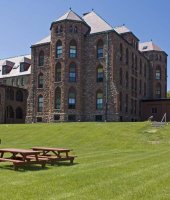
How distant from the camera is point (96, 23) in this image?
55875 mm

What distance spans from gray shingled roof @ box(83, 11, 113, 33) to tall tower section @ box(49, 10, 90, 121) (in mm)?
2042

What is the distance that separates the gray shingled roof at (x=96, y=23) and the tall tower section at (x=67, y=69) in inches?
80.4

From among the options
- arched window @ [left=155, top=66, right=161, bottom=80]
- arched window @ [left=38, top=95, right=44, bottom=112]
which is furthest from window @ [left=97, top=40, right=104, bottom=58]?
arched window @ [left=155, top=66, right=161, bottom=80]

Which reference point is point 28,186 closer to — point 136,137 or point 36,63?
point 136,137

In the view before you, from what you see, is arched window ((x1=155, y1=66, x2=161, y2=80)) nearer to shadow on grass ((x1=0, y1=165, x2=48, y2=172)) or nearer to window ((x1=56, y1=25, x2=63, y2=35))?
window ((x1=56, y1=25, x2=63, y2=35))

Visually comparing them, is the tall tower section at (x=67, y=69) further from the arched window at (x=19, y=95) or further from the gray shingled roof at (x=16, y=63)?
the gray shingled roof at (x=16, y=63)

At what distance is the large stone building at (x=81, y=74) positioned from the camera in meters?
51.6

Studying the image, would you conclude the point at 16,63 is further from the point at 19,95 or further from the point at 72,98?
the point at 72,98

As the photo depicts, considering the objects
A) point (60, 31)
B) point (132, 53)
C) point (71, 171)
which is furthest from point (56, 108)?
point (71, 171)

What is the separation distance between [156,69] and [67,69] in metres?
26.8

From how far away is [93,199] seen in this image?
356 inches

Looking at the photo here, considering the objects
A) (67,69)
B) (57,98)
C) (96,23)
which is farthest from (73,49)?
(57,98)

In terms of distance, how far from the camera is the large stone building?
51562 mm

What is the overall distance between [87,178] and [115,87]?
129ft
